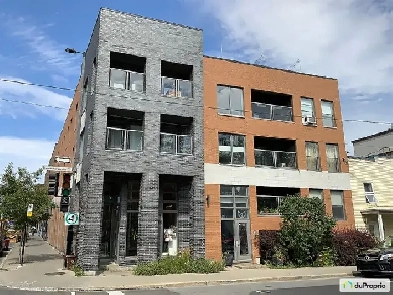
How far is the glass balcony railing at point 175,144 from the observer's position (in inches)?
733

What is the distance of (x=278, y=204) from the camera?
68.9 feet

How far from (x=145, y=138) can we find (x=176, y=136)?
181 cm

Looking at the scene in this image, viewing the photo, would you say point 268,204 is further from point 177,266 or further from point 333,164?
point 177,266

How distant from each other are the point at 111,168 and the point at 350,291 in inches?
427

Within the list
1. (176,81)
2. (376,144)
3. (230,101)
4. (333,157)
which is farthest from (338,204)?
(376,144)

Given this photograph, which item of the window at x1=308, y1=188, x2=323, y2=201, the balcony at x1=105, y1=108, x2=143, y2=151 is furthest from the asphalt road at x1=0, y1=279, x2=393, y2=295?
the window at x1=308, y1=188, x2=323, y2=201

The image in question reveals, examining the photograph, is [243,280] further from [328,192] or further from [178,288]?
[328,192]

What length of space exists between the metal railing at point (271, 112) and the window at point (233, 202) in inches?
179

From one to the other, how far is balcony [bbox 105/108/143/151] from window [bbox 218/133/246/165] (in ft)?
14.6

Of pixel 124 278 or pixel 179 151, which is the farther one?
pixel 179 151

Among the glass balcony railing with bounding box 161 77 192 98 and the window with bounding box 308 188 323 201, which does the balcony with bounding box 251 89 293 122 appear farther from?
the window with bounding box 308 188 323 201

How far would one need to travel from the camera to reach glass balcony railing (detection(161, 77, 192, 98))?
19.1 meters

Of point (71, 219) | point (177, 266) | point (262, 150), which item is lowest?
point (177, 266)

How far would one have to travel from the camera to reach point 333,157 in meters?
23.2
